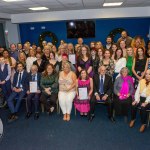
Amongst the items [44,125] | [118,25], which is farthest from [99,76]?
[118,25]

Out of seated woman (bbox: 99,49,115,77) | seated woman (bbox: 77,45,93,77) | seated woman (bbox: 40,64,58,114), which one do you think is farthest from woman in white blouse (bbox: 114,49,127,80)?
seated woman (bbox: 40,64,58,114)

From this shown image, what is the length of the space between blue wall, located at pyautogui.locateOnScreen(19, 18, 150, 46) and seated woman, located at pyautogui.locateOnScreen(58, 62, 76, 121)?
568 cm

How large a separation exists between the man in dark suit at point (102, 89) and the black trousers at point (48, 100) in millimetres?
937

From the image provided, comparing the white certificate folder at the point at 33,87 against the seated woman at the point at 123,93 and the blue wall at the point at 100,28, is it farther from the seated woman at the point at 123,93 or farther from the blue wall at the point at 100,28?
the blue wall at the point at 100,28

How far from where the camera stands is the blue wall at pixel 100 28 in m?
9.55

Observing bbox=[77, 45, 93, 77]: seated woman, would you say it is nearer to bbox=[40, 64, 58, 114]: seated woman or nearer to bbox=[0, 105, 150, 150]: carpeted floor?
bbox=[40, 64, 58, 114]: seated woman

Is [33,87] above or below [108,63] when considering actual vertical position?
below

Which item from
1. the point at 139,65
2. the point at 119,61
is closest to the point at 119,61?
the point at 119,61

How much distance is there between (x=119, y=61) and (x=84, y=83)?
110 centimetres

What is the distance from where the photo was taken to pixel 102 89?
4609 millimetres

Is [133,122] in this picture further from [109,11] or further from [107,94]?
[109,11]

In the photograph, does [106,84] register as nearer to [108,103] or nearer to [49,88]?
[108,103]

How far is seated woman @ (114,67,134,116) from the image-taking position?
4293 mm

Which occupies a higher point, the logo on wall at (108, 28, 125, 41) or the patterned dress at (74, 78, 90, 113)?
the logo on wall at (108, 28, 125, 41)
